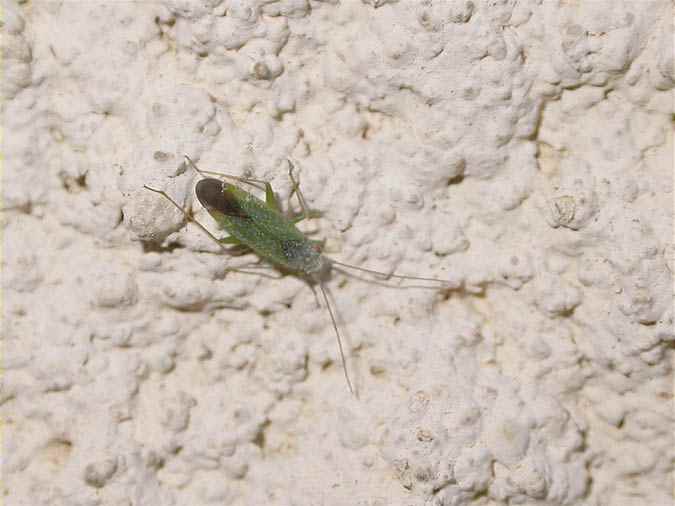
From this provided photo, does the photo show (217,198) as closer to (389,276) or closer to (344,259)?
(344,259)

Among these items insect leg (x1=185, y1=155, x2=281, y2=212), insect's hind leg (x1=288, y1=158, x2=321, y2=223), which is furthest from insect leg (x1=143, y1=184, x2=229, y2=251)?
insect's hind leg (x1=288, y1=158, x2=321, y2=223)

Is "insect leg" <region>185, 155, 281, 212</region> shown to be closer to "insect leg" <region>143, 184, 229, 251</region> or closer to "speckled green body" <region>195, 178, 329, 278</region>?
"speckled green body" <region>195, 178, 329, 278</region>

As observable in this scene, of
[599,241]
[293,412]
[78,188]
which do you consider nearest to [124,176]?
[78,188]

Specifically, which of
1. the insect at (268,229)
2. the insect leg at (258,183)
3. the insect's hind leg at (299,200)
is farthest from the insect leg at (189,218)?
the insect's hind leg at (299,200)

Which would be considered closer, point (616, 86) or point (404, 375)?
point (616, 86)

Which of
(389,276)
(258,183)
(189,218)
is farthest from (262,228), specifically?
(389,276)

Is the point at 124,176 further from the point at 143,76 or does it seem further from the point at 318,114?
the point at 318,114

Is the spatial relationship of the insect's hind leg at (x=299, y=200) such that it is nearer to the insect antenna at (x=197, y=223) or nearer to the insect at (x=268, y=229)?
the insect at (x=268, y=229)
